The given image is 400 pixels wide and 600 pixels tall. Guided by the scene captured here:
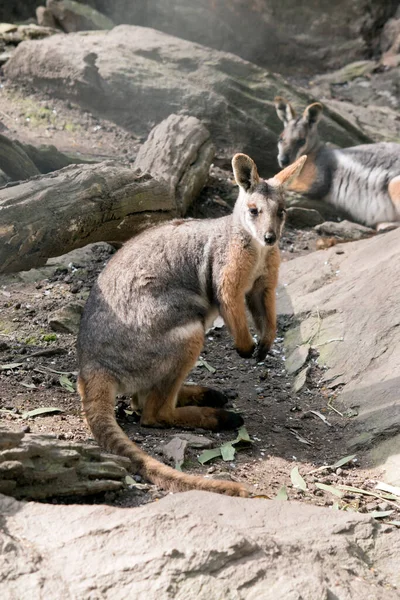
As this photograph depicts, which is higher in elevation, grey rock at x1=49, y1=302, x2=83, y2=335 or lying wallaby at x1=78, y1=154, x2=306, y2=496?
lying wallaby at x1=78, y1=154, x2=306, y2=496

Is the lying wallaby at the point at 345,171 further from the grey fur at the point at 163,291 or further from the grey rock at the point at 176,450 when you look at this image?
the grey rock at the point at 176,450

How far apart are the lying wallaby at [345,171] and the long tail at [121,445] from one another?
7092mm

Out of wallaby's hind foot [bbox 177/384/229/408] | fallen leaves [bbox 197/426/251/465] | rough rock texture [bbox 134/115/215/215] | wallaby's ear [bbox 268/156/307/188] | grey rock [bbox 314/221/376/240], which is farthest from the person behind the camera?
grey rock [bbox 314/221/376/240]

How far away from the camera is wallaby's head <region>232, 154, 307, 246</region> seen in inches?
238

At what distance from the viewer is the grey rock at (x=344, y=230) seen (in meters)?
10.7

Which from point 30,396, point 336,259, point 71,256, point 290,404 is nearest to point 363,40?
point 336,259

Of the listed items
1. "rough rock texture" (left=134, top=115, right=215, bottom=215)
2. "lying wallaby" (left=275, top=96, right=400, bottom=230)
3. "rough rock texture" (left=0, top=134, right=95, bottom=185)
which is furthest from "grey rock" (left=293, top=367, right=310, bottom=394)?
"lying wallaby" (left=275, top=96, right=400, bottom=230)

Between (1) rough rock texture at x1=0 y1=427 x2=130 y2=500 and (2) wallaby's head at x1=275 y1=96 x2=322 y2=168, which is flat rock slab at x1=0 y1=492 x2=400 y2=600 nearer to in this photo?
(1) rough rock texture at x1=0 y1=427 x2=130 y2=500

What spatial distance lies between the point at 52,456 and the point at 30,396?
1767mm

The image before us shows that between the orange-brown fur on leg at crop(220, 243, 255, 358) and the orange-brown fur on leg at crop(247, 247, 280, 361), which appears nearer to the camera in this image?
the orange-brown fur on leg at crop(220, 243, 255, 358)

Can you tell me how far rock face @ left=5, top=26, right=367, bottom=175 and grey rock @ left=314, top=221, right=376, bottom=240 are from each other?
6.55ft

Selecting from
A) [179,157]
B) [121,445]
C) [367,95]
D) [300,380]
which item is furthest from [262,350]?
[367,95]

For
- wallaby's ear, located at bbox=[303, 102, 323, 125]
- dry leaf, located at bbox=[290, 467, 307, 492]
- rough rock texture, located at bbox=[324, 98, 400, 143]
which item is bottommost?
rough rock texture, located at bbox=[324, 98, 400, 143]

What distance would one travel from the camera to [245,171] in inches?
249
